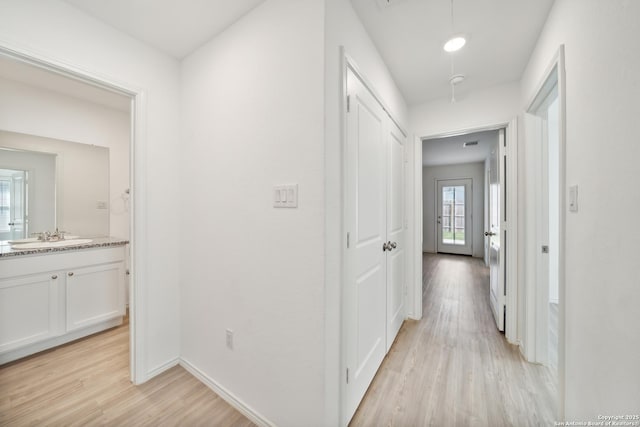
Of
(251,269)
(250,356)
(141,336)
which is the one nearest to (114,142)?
(141,336)

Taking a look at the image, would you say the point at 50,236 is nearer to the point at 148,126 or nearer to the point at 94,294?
the point at 94,294

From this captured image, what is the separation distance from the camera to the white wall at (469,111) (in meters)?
2.26

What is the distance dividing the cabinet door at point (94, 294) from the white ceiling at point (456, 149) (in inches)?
177

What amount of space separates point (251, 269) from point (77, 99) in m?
3.04

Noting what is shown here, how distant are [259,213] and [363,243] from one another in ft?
2.27

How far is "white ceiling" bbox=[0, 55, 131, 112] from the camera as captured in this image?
6.82 feet

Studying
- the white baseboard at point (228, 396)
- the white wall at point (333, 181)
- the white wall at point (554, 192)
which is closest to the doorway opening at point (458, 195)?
the white wall at point (554, 192)

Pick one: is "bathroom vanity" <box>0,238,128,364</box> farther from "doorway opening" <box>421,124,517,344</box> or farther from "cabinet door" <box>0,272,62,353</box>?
"doorway opening" <box>421,124,517,344</box>

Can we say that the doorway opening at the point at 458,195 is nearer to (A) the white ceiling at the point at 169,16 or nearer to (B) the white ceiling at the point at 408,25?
(B) the white ceiling at the point at 408,25

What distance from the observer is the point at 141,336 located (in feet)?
5.66

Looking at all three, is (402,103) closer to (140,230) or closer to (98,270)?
(140,230)

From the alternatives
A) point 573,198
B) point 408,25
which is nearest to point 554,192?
point 573,198

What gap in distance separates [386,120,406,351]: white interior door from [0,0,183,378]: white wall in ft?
5.81

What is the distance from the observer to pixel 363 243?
5.17 ft
